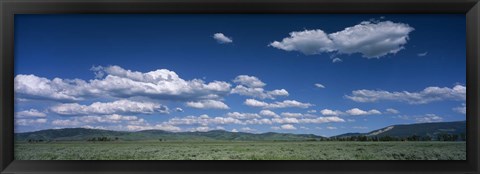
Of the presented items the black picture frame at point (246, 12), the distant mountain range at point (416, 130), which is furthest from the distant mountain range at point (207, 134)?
the black picture frame at point (246, 12)

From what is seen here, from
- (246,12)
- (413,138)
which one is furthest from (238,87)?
(413,138)

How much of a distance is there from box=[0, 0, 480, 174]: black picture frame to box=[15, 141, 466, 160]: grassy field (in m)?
0.07

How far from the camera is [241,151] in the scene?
266 centimetres

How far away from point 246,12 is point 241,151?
75 cm

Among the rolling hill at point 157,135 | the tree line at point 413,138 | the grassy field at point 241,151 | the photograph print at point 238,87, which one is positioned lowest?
the grassy field at point 241,151

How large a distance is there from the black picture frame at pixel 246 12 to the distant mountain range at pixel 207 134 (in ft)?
0.51

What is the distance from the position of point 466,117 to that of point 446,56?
13.6 inches

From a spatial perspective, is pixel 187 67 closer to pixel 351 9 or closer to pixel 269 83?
pixel 269 83

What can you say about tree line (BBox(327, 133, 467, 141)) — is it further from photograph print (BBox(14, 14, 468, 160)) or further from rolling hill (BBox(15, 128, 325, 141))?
rolling hill (BBox(15, 128, 325, 141))

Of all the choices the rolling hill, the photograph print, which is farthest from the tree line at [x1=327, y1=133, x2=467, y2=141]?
the rolling hill

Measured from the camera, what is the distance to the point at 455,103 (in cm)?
264

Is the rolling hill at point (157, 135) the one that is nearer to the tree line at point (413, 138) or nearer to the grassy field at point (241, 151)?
the grassy field at point (241, 151)

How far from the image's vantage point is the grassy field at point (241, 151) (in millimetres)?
2635

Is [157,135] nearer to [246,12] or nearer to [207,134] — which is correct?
[207,134]
